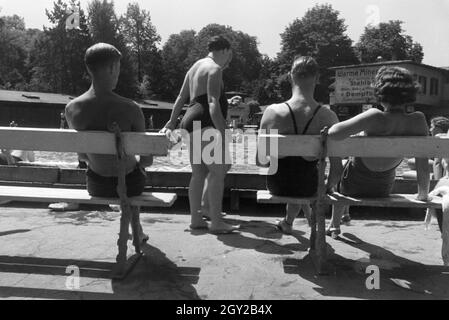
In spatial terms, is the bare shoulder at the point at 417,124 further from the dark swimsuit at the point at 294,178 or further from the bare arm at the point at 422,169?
the dark swimsuit at the point at 294,178

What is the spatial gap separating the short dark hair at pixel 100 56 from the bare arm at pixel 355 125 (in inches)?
69.6

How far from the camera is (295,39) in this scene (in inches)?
2943

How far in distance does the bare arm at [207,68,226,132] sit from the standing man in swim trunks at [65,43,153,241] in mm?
1274

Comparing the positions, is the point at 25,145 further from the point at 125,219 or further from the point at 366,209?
the point at 366,209

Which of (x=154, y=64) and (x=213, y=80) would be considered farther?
(x=154, y=64)

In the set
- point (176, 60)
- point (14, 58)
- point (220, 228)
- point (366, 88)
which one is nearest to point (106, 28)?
point (14, 58)

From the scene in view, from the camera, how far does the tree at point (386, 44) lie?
7712 cm

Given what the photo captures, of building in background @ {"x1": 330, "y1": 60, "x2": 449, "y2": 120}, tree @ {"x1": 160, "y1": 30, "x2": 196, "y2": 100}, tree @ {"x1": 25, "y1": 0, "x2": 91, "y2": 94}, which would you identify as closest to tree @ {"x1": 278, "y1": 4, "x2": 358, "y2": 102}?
tree @ {"x1": 160, "y1": 30, "x2": 196, "y2": 100}

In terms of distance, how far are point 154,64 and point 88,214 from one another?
7975 centimetres

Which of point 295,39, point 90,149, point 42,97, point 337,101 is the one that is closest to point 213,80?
point 90,149

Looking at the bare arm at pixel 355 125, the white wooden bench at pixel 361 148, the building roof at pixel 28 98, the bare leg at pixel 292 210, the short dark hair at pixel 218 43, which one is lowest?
the bare leg at pixel 292 210

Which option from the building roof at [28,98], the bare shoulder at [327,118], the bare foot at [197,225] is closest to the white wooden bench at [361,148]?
the bare shoulder at [327,118]

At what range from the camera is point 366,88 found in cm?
4578

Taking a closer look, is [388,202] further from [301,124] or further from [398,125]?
[301,124]
